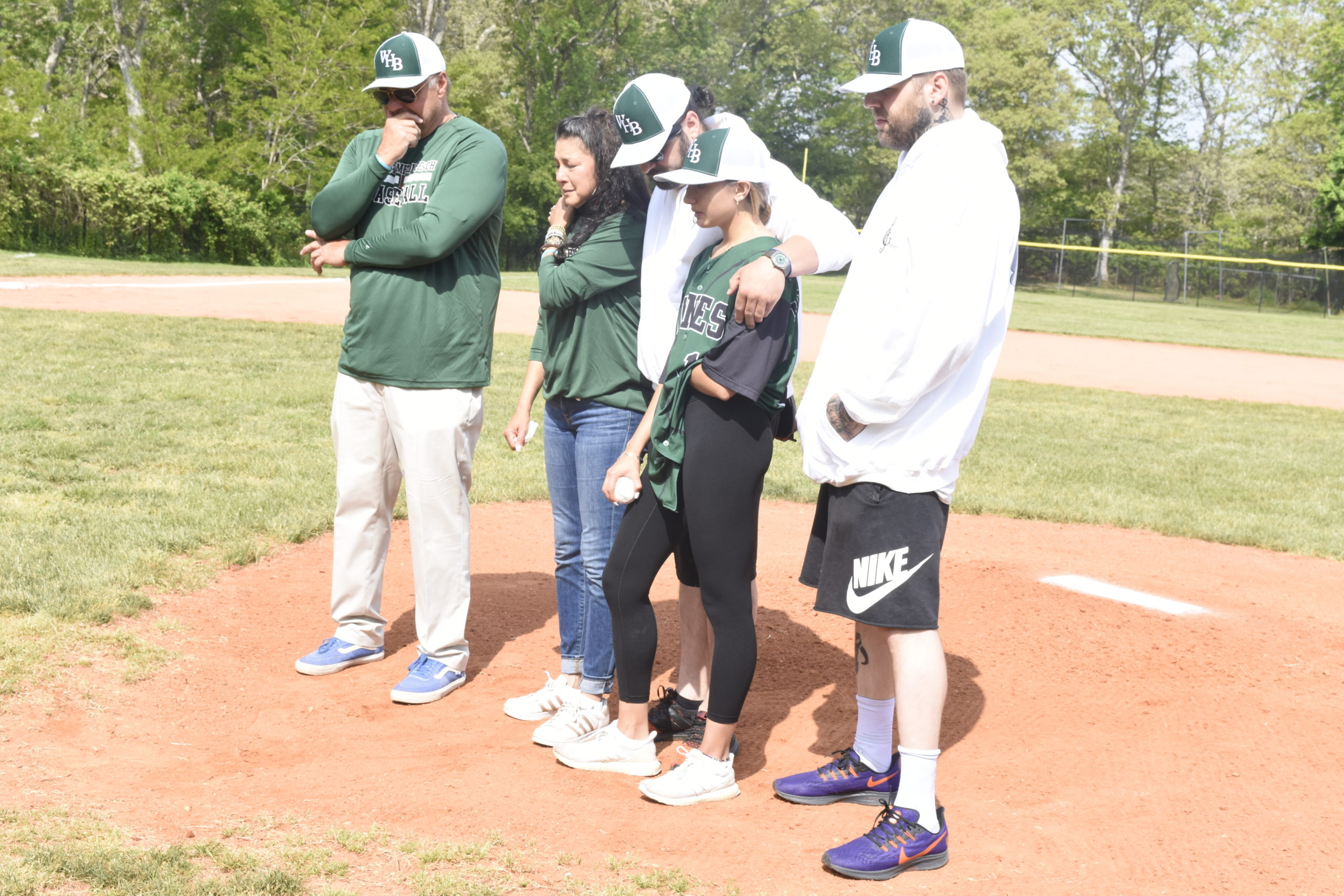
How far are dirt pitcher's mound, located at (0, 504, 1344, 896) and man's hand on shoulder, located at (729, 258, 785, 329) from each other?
1481 mm

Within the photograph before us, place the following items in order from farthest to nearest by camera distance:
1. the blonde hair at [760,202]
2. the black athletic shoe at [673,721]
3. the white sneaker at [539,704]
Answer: the white sneaker at [539,704] < the black athletic shoe at [673,721] < the blonde hair at [760,202]

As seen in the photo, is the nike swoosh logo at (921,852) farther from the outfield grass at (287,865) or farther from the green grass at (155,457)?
the green grass at (155,457)

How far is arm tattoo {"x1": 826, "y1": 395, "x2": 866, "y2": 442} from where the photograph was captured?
3004 millimetres

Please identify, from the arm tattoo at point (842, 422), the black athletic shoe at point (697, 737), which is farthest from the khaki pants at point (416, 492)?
the arm tattoo at point (842, 422)

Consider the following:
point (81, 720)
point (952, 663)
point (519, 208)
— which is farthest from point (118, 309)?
point (519, 208)

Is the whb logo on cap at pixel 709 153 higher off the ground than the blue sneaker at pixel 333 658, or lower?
higher

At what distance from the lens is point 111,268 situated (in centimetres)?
2248

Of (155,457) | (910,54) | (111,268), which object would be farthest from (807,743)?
(111,268)

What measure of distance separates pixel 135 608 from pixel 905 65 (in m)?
3.93

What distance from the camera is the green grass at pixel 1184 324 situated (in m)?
24.8

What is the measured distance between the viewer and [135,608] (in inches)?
196

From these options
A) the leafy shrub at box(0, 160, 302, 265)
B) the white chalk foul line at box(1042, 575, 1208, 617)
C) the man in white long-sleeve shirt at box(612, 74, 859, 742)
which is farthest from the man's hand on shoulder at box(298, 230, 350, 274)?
the leafy shrub at box(0, 160, 302, 265)

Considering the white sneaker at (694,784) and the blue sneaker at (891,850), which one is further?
the white sneaker at (694,784)

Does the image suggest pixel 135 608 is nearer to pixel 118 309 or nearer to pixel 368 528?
pixel 368 528
